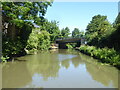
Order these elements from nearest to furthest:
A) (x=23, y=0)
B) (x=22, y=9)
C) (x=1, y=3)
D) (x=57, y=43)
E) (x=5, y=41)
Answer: (x=1, y=3) < (x=22, y=9) < (x=23, y=0) < (x=5, y=41) < (x=57, y=43)

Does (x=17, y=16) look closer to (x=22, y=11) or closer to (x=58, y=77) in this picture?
(x=22, y=11)

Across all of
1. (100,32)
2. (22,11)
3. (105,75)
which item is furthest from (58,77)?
(100,32)

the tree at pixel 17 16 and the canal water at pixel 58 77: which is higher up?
the tree at pixel 17 16

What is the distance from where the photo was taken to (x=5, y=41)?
14570 mm

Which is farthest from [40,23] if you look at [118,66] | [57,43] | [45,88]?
[57,43]

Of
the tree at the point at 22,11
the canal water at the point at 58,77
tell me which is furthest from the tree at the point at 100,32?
the canal water at the point at 58,77

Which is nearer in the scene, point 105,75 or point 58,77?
point 58,77

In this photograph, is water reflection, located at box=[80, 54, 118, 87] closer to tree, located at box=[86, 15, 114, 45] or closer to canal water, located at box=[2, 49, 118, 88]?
canal water, located at box=[2, 49, 118, 88]

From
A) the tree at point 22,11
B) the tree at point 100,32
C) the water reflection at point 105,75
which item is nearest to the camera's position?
the water reflection at point 105,75

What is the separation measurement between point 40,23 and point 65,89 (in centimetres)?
1017

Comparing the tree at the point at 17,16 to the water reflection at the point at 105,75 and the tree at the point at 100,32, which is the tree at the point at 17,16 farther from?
the tree at the point at 100,32

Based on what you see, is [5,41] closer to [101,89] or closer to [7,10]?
[7,10]

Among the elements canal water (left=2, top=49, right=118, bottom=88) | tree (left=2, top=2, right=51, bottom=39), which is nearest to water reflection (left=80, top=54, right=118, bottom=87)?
canal water (left=2, top=49, right=118, bottom=88)

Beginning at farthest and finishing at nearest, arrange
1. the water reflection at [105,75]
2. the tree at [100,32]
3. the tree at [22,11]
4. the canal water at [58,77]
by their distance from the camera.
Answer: the tree at [100,32], the tree at [22,11], the water reflection at [105,75], the canal water at [58,77]
